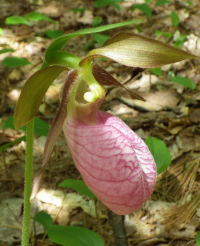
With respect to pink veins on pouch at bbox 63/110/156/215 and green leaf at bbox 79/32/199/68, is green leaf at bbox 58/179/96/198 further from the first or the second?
green leaf at bbox 79/32/199/68

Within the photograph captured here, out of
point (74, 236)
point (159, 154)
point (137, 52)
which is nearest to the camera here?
point (137, 52)

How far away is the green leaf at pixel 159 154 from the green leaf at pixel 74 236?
54 centimetres

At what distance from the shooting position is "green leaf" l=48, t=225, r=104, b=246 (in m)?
1.44

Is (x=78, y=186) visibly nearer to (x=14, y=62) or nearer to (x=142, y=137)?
(x=142, y=137)

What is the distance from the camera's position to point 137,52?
1038 millimetres

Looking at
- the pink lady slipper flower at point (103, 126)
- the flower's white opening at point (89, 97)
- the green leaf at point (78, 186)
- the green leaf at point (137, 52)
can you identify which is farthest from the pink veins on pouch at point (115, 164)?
the green leaf at point (78, 186)

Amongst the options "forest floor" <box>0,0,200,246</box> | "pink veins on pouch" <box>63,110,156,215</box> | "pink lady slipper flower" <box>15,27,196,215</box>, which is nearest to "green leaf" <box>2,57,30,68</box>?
"forest floor" <box>0,0,200,246</box>

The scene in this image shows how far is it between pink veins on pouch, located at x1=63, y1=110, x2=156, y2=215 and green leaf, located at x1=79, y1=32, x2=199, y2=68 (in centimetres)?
26

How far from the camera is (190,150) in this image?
245cm

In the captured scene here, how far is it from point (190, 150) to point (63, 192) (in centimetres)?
106

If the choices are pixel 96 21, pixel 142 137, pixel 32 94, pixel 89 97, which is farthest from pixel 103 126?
pixel 96 21

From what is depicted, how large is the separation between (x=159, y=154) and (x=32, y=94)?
3.16 ft

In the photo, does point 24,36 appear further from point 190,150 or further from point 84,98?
point 84,98

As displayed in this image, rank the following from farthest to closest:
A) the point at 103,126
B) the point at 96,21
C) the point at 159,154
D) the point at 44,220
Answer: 1. the point at 96,21
2. the point at 159,154
3. the point at 44,220
4. the point at 103,126
